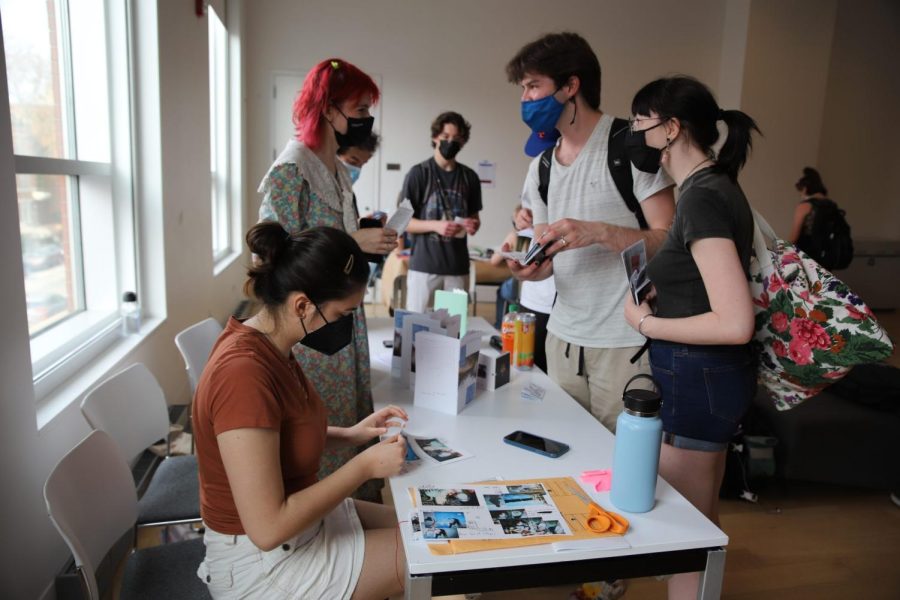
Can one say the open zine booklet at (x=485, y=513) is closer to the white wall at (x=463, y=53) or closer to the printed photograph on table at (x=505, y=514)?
the printed photograph on table at (x=505, y=514)

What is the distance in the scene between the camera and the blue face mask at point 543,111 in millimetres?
1933

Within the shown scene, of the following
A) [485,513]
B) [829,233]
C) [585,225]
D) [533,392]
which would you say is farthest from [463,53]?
[485,513]

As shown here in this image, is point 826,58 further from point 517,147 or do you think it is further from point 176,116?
point 176,116

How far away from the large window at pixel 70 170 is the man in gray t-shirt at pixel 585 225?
5.48 feet

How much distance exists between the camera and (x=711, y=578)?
1.22 meters

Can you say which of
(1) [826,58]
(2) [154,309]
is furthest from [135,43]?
(1) [826,58]

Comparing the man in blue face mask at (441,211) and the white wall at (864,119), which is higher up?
the white wall at (864,119)

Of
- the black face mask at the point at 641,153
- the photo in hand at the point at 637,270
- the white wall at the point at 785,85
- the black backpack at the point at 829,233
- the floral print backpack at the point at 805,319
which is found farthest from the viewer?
the white wall at the point at 785,85

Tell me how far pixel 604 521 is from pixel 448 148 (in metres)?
2.98

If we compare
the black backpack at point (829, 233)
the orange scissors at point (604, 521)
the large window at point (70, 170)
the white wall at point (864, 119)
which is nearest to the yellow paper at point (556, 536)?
the orange scissors at point (604, 521)

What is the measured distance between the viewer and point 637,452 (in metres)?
1.23

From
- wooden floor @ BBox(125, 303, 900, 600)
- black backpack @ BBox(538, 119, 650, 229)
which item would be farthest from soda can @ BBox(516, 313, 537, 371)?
wooden floor @ BBox(125, 303, 900, 600)

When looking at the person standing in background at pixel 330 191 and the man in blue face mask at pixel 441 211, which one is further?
the man in blue face mask at pixel 441 211

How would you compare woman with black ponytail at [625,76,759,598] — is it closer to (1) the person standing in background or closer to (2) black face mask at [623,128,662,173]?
(2) black face mask at [623,128,662,173]
